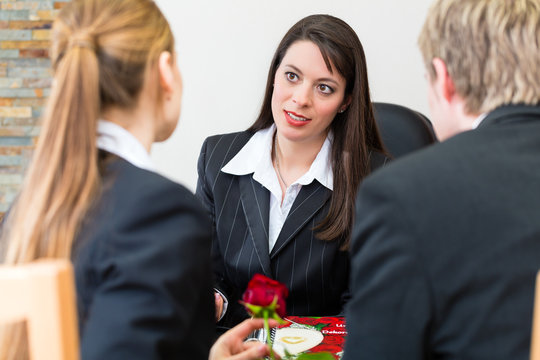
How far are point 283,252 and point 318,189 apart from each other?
22 cm

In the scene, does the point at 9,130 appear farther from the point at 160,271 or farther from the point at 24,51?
the point at 160,271

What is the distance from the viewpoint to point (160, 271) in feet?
2.48

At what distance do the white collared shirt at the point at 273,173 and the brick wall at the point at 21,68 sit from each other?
50.9 inches

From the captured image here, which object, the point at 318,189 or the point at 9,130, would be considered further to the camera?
the point at 9,130

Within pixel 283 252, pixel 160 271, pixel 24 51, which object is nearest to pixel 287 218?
pixel 283 252

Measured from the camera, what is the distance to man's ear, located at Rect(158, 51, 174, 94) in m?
0.91

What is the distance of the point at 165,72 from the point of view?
0.92m

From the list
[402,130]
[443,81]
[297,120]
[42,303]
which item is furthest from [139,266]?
[402,130]

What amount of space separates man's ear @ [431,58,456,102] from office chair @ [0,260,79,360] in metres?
0.68

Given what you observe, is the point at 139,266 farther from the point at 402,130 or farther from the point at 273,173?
the point at 402,130

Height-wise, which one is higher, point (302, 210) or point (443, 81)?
point (443, 81)

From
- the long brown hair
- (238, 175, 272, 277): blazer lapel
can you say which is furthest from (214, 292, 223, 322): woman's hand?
the long brown hair

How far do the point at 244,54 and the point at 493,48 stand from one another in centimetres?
179

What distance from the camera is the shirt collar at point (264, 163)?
1.73m
